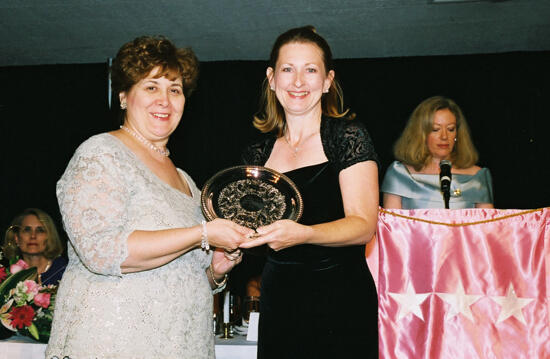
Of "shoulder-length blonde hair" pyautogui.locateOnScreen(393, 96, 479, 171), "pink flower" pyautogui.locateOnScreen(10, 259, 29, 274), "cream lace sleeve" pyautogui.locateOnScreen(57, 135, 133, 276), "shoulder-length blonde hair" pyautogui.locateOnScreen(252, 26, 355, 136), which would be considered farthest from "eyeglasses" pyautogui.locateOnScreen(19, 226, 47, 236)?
"cream lace sleeve" pyautogui.locateOnScreen(57, 135, 133, 276)

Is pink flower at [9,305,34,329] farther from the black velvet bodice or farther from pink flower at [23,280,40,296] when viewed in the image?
the black velvet bodice

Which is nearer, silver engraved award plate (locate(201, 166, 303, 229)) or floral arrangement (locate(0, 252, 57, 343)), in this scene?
silver engraved award plate (locate(201, 166, 303, 229))

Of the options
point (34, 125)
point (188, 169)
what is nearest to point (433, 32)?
point (188, 169)

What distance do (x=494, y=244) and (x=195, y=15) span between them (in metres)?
3.82

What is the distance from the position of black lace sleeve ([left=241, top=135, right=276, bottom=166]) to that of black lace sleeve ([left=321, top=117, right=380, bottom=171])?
0.28 m

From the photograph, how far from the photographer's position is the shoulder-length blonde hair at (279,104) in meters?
2.11

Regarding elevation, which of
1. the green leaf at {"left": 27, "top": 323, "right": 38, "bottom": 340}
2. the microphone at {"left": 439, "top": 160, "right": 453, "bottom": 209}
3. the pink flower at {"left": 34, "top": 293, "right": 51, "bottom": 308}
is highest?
the microphone at {"left": 439, "top": 160, "right": 453, "bottom": 209}

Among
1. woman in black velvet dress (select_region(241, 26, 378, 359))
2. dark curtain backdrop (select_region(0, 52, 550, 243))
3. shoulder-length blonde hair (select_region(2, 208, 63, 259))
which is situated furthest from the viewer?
dark curtain backdrop (select_region(0, 52, 550, 243))

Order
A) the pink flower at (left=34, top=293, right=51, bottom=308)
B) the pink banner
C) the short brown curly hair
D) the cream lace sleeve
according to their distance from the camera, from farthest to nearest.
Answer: the pink flower at (left=34, top=293, right=51, bottom=308) < the pink banner < the short brown curly hair < the cream lace sleeve

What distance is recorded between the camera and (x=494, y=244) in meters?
2.50

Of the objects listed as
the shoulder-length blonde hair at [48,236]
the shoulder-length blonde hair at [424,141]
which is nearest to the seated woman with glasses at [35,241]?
the shoulder-length blonde hair at [48,236]

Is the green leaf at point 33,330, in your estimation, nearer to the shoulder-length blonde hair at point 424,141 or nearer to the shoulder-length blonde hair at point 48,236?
the shoulder-length blonde hair at point 48,236

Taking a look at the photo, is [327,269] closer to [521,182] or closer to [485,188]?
[485,188]

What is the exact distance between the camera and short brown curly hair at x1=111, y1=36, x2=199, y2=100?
206 centimetres
